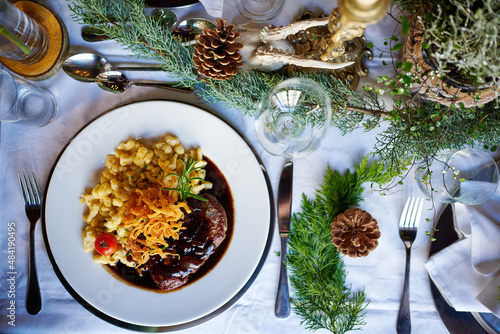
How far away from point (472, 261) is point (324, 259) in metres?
0.53

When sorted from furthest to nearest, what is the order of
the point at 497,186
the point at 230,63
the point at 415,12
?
the point at 497,186, the point at 230,63, the point at 415,12

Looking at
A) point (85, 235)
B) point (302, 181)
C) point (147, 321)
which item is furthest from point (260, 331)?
point (85, 235)

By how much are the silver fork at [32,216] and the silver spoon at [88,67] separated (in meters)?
0.43

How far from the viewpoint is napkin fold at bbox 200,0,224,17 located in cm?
123

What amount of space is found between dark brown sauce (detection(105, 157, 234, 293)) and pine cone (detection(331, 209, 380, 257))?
0.39 meters

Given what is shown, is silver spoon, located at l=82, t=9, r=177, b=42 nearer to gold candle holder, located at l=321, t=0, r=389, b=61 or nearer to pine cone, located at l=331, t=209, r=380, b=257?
gold candle holder, located at l=321, t=0, r=389, b=61

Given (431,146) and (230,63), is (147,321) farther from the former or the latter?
(431,146)

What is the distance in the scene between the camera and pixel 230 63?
110 cm

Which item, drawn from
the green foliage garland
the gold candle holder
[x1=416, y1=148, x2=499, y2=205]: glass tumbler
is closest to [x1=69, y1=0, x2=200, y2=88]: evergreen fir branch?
the green foliage garland

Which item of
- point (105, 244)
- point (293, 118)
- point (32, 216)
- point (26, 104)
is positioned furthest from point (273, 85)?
point (32, 216)

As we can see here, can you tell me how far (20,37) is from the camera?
1.16 metres

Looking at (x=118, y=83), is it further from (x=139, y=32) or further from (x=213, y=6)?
(x=213, y=6)

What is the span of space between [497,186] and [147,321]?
134 cm

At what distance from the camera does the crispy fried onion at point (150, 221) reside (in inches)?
47.0
